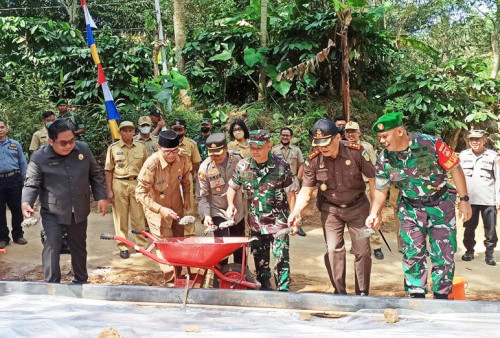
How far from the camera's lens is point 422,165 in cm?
441

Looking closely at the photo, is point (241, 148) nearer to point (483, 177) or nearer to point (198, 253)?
point (483, 177)

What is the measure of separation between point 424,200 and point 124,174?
434 cm

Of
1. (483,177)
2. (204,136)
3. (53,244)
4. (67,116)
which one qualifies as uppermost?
(67,116)

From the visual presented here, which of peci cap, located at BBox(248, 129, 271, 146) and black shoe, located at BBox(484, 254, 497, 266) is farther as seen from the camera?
black shoe, located at BBox(484, 254, 497, 266)

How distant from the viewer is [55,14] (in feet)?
74.2

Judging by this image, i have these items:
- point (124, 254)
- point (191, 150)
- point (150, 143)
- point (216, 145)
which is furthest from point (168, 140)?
point (150, 143)

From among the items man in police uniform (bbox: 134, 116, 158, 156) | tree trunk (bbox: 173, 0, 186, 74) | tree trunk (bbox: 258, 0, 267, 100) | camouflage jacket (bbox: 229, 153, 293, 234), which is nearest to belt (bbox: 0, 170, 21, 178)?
man in police uniform (bbox: 134, 116, 158, 156)

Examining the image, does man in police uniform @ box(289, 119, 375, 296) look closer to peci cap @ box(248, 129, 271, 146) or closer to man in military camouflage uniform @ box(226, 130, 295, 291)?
man in military camouflage uniform @ box(226, 130, 295, 291)

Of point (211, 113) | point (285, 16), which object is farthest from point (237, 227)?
point (285, 16)

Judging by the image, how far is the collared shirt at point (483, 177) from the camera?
7.18m

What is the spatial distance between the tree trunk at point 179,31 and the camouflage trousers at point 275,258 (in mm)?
10073

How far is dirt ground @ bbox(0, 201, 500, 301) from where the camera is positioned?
6.20 meters

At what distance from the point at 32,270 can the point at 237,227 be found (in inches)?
115

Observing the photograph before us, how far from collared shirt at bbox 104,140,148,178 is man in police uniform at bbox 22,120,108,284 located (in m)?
2.10
